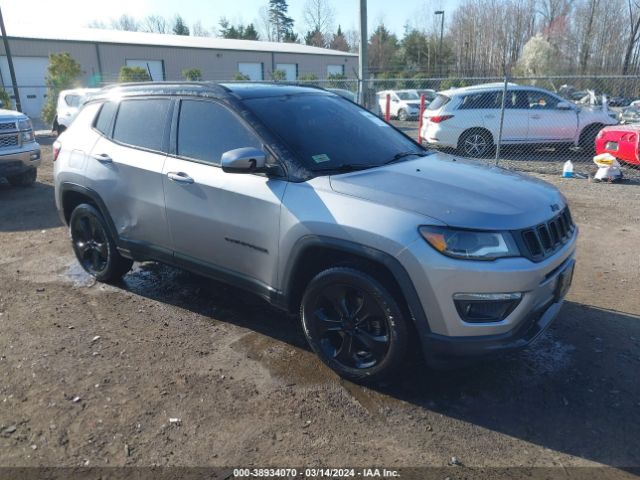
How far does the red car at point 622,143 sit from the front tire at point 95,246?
29.4ft

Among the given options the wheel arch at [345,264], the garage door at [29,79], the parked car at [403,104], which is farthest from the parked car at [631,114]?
the garage door at [29,79]

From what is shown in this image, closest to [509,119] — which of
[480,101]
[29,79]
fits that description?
[480,101]

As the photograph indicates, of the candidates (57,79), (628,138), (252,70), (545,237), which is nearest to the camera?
(545,237)

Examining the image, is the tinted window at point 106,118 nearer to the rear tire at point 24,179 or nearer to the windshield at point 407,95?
the rear tire at point 24,179

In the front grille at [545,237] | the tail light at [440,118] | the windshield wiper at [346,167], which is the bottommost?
the tail light at [440,118]

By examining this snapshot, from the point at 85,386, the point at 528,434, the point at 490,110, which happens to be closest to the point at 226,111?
the point at 85,386

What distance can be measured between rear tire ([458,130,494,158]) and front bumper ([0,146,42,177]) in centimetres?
865

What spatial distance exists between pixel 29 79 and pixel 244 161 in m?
31.9

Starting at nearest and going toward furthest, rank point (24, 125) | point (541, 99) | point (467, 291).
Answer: point (467, 291) → point (24, 125) → point (541, 99)

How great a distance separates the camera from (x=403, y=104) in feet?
80.0

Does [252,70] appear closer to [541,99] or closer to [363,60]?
[363,60]

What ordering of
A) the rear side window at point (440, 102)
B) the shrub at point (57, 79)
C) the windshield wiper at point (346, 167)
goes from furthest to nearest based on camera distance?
the shrub at point (57, 79)
the rear side window at point (440, 102)
the windshield wiper at point (346, 167)

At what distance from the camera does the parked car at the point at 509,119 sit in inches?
453

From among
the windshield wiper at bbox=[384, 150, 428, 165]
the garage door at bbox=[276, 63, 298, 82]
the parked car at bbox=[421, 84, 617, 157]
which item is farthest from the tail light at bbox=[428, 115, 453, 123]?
the garage door at bbox=[276, 63, 298, 82]
